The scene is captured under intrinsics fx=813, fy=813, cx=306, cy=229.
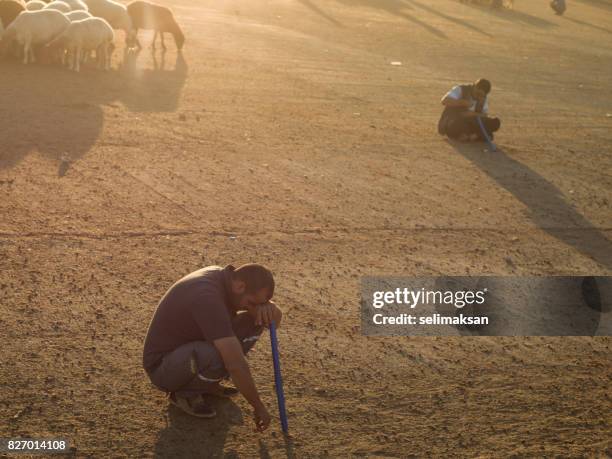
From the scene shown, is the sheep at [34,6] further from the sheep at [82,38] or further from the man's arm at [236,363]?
the man's arm at [236,363]

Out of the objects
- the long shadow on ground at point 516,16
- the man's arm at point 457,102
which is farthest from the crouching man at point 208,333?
the long shadow on ground at point 516,16

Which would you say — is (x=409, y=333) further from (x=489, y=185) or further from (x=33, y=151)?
(x=33, y=151)

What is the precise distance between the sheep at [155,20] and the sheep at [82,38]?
9.54 ft

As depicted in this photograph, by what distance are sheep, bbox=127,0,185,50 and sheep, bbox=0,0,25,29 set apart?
2.76m

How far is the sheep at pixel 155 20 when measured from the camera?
18.5 metres

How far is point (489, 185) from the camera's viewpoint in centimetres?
1027

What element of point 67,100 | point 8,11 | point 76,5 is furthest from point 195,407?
point 76,5

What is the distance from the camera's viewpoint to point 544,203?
9766mm

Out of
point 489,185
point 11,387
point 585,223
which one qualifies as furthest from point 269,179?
point 11,387

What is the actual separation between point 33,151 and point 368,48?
1276cm

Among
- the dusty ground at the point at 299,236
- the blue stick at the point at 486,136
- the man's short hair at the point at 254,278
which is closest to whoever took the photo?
the man's short hair at the point at 254,278

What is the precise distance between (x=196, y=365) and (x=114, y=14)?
1477 centimetres

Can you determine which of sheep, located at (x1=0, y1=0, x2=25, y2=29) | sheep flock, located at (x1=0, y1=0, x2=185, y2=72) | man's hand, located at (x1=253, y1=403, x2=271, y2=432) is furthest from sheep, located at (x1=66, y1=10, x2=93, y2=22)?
man's hand, located at (x1=253, y1=403, x2=271, y2=432)

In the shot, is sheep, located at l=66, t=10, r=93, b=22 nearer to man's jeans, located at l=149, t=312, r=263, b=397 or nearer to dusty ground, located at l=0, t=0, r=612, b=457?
dusty ground, located at l=0, t=0, r=612, b=457
